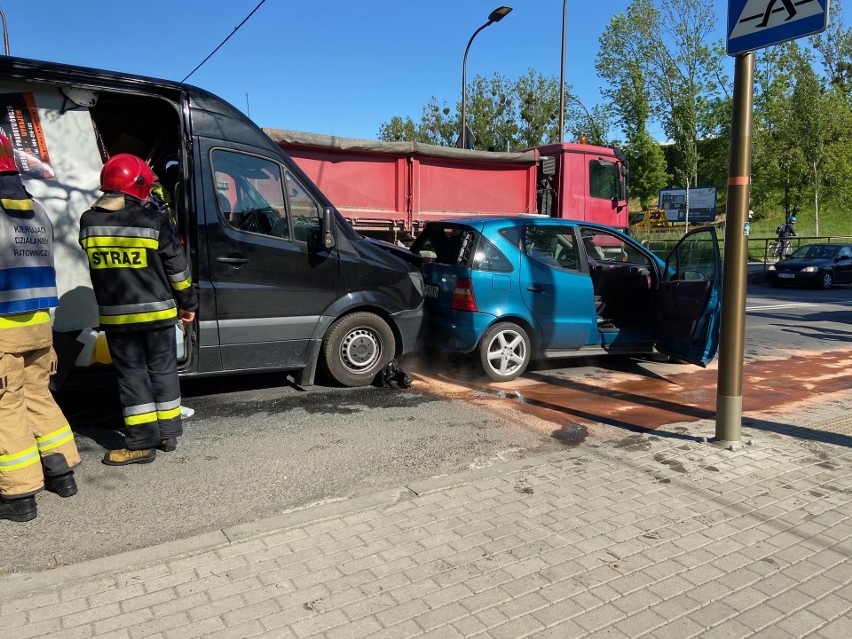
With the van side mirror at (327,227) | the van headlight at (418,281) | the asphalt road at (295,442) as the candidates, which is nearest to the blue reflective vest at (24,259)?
the asphalt road at (295,442)

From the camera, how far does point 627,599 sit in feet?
9.87

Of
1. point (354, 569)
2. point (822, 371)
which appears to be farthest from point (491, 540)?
point (822, 371)

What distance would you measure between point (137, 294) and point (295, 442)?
1.55 metres

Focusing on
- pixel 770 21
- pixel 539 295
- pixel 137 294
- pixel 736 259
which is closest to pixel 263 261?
pixel 137 294

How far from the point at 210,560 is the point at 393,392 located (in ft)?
10.9

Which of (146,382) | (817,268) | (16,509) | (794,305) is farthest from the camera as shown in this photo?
(817,268)

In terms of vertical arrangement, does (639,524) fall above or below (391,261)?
below

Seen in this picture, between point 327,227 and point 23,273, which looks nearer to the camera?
point 23,273

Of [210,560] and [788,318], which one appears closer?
[210,560]

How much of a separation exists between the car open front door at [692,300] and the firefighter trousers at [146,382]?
480 centimetres

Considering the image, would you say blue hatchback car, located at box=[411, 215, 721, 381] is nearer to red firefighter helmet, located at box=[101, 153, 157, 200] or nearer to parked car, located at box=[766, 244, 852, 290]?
red firefighter helmet, located at box=[101, 153, 157, 200]

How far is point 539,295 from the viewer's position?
22.9ft

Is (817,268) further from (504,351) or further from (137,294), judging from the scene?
(137,294)

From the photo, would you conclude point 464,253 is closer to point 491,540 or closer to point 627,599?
point 491,540
